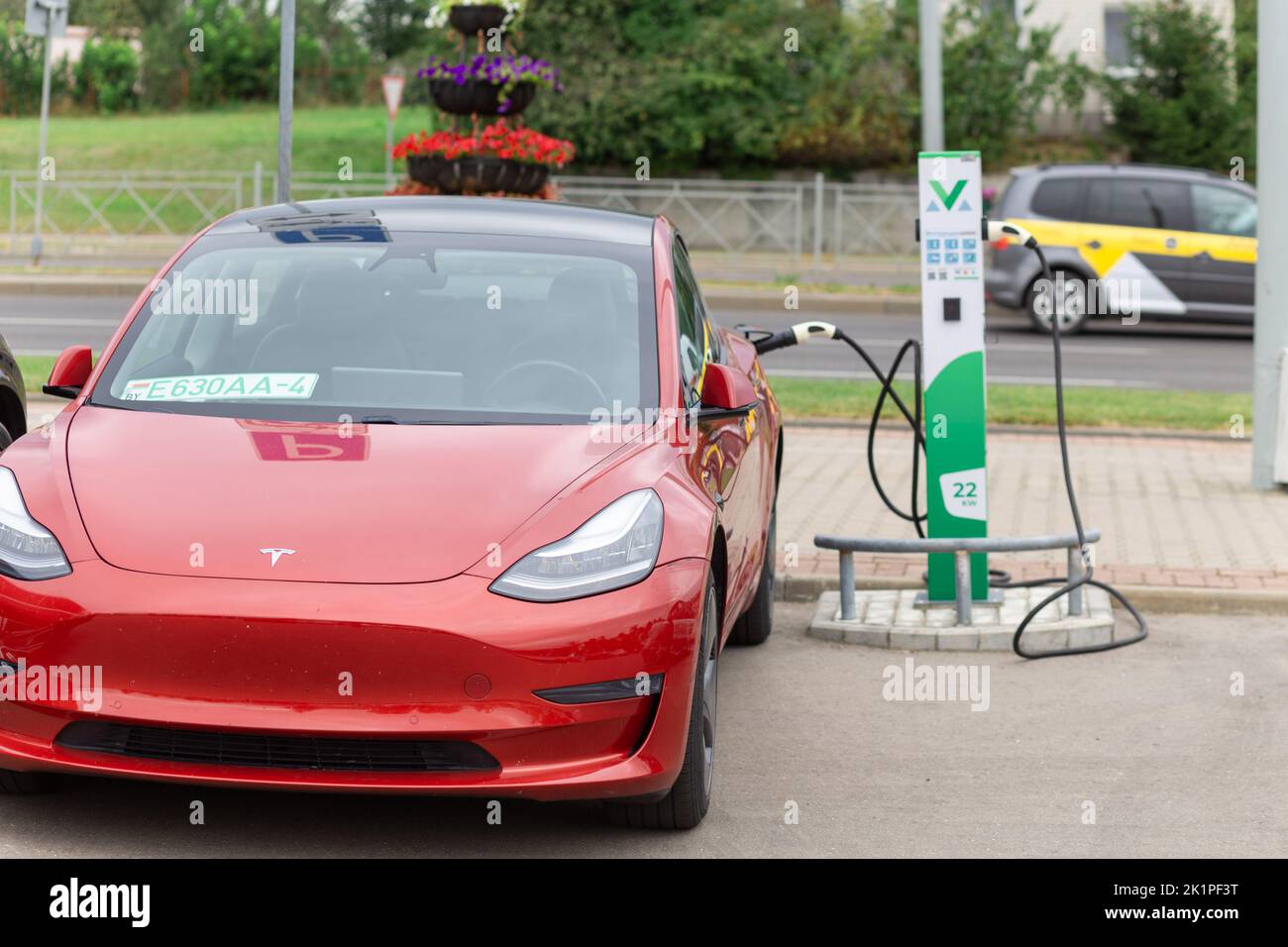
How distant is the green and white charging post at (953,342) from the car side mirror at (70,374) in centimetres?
323

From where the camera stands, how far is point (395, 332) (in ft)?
18.1

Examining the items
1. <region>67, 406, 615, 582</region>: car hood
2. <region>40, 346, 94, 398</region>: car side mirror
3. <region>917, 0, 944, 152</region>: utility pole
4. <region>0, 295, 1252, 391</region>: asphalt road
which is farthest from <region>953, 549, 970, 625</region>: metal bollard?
<region>917, 0, 944, 152</region>: utility pole

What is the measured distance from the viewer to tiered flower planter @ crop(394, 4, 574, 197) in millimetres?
15273

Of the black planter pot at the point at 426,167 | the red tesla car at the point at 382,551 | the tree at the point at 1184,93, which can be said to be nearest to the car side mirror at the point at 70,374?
the red tesla car at the point at 382,551

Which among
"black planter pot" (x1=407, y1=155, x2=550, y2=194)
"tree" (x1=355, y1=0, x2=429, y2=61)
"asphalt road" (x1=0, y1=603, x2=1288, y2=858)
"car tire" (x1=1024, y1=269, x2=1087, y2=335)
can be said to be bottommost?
"asphalt road" (x1=0, y1=603, x2=1288, y2=858)

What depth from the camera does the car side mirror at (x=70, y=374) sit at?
5492 mm

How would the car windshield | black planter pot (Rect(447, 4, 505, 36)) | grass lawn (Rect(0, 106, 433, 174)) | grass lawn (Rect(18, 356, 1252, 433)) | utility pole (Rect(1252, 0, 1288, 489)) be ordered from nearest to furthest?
1. the car windshield
2. utility pole (Rect(1252, 0, 1288, 489))
3. grass lawn (Rect(18, 356, 1252, 433))
4. black planter pot (Rect(447, 4, 505, 36))
5. grass lawn (Rect(0, 106, 433, 174))

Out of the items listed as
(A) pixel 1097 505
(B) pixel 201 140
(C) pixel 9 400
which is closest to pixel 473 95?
(A) pixel 1097 505

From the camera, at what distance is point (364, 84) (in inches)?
1960

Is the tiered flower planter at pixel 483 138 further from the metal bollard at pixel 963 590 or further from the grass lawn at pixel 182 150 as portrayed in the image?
the grass lawn at pixel 182 150

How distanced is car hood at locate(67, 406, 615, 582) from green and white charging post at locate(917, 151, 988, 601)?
268 centimetres

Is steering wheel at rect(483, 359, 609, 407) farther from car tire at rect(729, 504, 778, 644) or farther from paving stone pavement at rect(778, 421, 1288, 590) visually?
paving stone pavement at rect(778, 421, 1288, 590)
